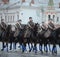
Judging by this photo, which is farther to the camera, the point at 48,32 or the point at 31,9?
the point at 31,9

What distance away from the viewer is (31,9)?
85188mm

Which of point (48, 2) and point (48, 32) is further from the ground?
point (48, 32)

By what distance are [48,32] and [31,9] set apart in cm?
6169

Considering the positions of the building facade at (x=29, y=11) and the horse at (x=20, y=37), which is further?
the building facade at (x=29, y=11)

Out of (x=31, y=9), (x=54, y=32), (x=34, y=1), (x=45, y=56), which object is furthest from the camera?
(x=34, y=1)

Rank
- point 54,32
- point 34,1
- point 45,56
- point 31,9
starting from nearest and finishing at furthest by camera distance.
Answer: point 45,56 → point 54,32 → point 31,9 → point 34,1

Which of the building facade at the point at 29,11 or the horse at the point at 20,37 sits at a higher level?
the horse at the point at 20,37

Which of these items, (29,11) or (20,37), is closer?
(20,37)

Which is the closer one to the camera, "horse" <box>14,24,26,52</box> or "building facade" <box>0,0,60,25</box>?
"horse" <box>14,24,26,52</box>

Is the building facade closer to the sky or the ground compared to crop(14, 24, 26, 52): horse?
closer to the ground

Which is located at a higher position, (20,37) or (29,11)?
(20,37)

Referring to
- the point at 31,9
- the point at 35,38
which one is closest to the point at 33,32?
the point at 35,38

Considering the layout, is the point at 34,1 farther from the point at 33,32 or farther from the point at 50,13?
the point at 33,32

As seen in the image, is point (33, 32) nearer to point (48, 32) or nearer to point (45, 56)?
point (48, 32)
